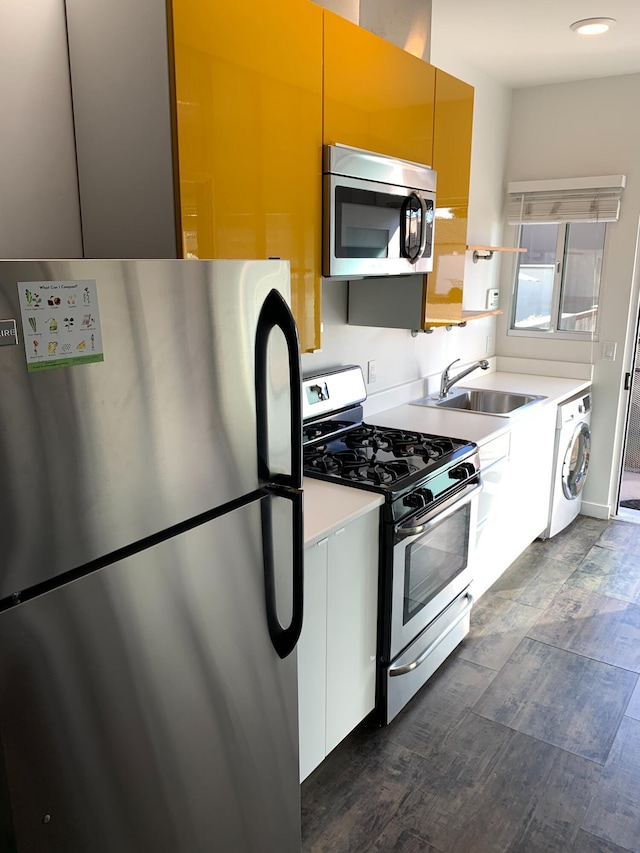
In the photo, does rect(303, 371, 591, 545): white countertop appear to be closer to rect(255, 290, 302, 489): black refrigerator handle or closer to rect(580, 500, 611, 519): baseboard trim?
rect(255, 290, 302, 489): black refrigerator handle

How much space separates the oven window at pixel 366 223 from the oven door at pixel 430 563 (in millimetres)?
930

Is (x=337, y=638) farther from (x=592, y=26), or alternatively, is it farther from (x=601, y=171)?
(x=601, y=171)

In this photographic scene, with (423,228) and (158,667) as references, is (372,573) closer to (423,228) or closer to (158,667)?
(158,667)

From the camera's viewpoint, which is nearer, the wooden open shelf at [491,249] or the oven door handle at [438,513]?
the oven door handle at [438,513]

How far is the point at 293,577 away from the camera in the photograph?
4.97 feet

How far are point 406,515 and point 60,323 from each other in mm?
1497

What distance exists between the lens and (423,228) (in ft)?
8.19

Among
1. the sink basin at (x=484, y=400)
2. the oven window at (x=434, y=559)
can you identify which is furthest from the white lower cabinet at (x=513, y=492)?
the oven window at (x=434, y=559)

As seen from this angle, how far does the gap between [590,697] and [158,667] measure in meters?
2.04

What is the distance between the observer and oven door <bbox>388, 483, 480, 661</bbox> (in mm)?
2232

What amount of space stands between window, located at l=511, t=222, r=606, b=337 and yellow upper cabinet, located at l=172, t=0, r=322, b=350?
9.17 feet

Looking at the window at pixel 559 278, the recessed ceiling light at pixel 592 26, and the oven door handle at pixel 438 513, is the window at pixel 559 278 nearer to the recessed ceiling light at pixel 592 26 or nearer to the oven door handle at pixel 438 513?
the recessed ceiling light at pixel 592 26

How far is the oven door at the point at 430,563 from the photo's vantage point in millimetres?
2232

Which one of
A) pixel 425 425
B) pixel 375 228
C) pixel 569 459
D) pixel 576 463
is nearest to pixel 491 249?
pixel 425 425
